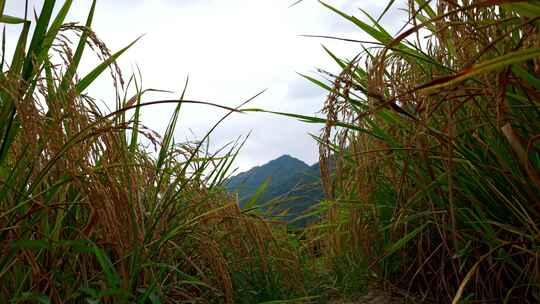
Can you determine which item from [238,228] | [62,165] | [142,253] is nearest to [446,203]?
[238,228]

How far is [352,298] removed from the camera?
229cm

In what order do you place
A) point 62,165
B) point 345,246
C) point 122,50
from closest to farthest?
point 62,165 < point 122,50 < point 345,246

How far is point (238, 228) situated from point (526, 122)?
1068 mm

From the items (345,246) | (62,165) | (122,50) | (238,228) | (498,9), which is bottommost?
(345,246)

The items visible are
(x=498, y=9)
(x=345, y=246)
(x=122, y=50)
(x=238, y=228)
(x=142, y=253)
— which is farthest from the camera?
(x=345, y=246)

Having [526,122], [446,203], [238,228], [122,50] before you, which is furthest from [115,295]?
[526,122]

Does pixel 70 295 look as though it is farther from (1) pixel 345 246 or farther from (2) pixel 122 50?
(1) pixel 345 246

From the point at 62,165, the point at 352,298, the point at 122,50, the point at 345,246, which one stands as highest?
the point at 122,50

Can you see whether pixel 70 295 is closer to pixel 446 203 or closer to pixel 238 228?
pixel 238 228

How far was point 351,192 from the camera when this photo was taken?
235 cm

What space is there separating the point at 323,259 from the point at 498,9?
1.56 metres

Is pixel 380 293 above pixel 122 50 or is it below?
below

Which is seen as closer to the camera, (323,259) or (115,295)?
(115,295)

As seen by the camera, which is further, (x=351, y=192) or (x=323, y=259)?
(x=323, y=259)
